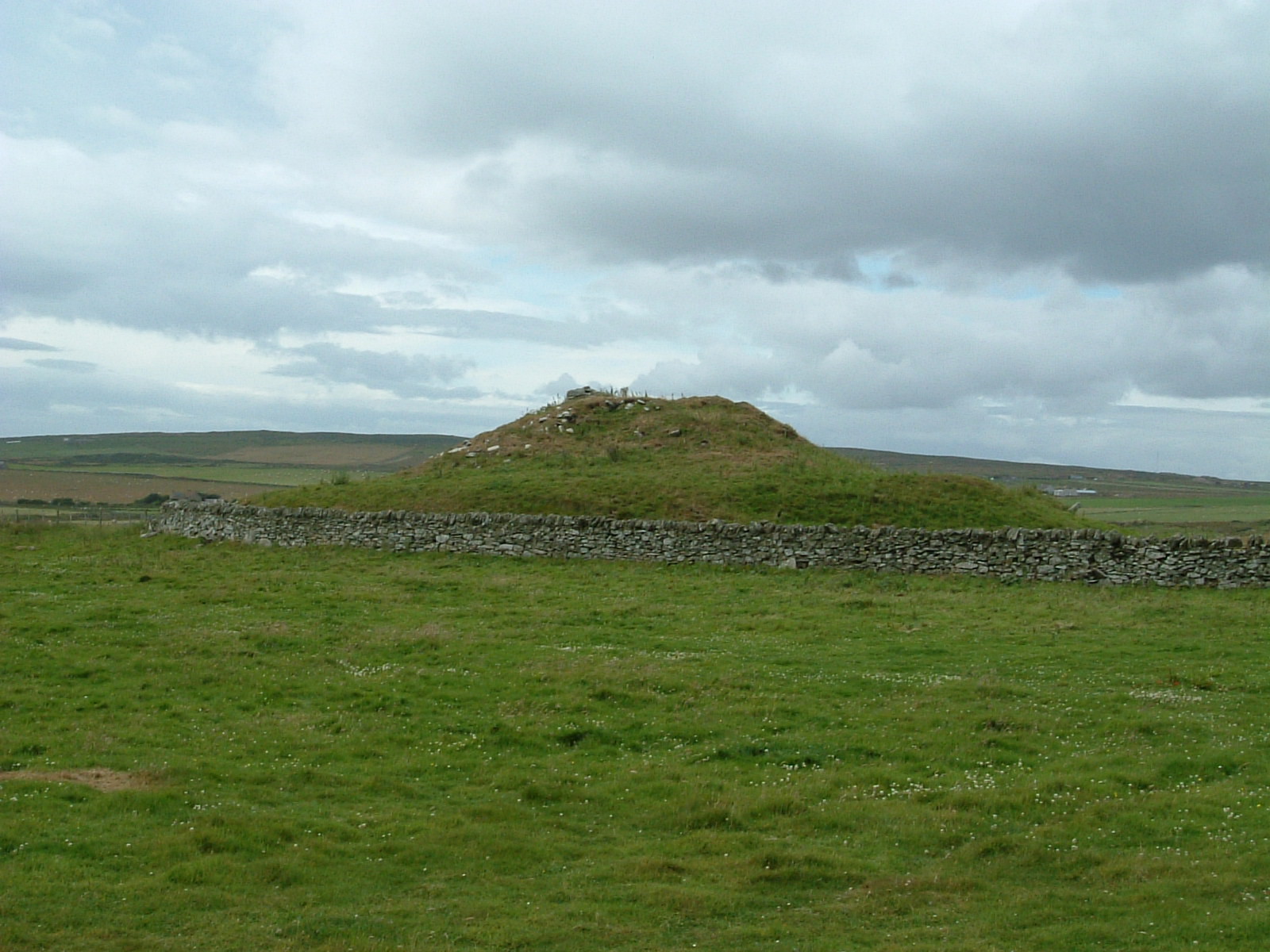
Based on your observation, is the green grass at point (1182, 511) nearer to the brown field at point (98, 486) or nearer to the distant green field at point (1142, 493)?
the distant green field at point (1142, 493)

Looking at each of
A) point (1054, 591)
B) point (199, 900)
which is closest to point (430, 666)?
point (199, 900)

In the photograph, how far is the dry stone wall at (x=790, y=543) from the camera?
2398 cm

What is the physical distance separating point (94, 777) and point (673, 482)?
1003 inches

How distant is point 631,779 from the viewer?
35.3 feet

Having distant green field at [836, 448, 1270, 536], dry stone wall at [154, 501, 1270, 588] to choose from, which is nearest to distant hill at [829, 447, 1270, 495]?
distant green field at [836, 448, 1270, 536]

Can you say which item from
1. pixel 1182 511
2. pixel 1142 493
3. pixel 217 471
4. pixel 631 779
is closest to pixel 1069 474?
pixel 1142 493

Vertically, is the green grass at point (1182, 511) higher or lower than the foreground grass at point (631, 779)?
higher

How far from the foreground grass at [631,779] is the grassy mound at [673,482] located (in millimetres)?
11886

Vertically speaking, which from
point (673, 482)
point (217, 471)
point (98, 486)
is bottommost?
point (98, 486)

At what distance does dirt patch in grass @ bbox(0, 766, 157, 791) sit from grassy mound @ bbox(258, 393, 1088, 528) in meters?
22.2

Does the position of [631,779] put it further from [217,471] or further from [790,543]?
[217,471]

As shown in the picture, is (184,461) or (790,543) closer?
(790,543)

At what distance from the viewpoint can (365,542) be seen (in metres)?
31.4

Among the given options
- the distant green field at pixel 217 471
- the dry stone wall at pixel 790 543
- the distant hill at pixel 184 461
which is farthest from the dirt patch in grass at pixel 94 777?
the distant green field at pixel 217 471
